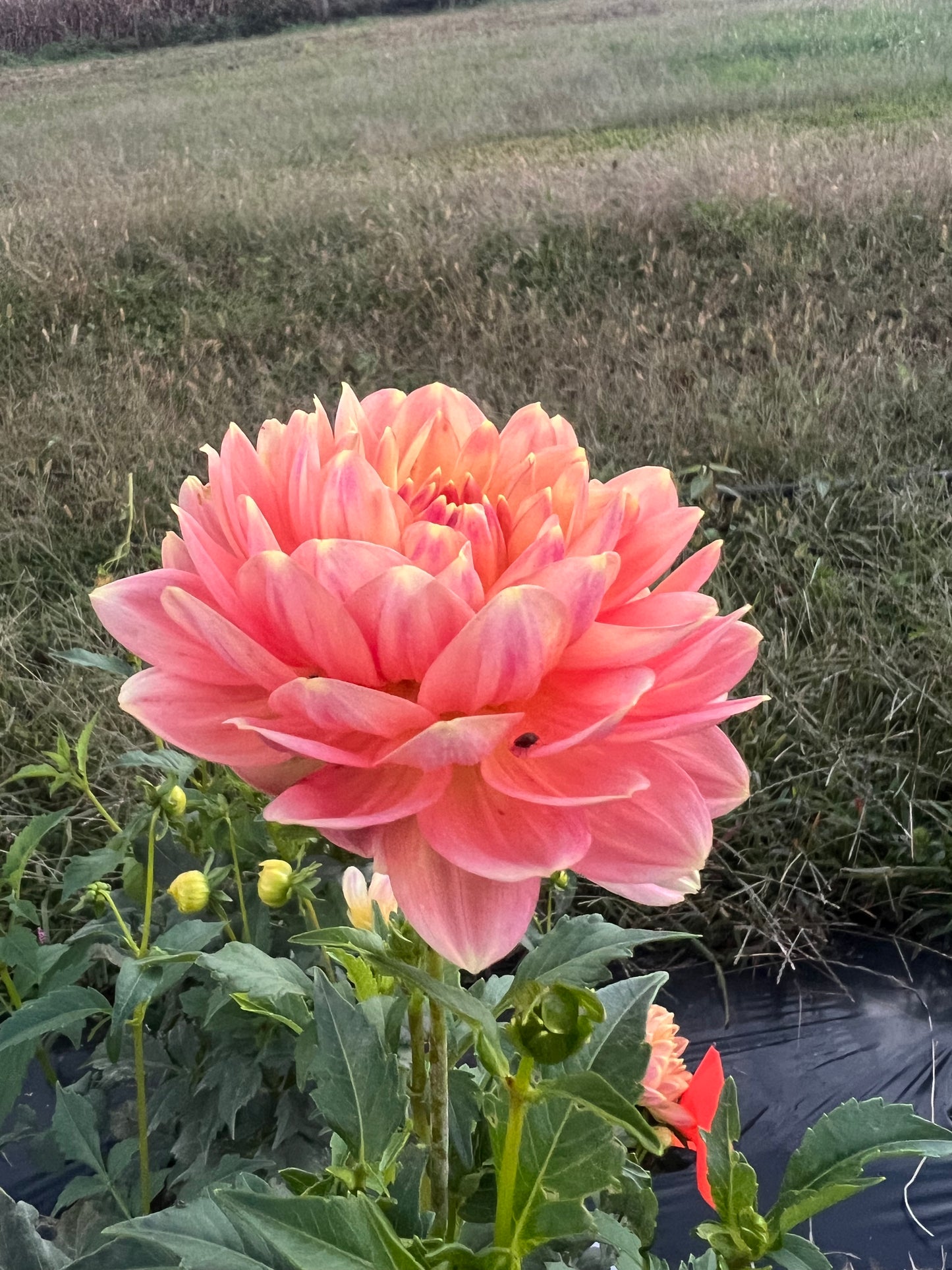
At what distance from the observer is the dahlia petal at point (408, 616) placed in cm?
27

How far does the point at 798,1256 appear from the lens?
0.39 metres

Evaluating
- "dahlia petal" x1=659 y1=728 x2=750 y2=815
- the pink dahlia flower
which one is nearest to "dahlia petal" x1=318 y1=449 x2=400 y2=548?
the pink dahlia flower

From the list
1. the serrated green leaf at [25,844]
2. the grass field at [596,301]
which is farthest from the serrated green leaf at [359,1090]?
the grass field at [596,301]

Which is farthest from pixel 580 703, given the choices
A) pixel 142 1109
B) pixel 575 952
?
pixel 142 1109

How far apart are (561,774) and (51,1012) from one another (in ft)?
1.41

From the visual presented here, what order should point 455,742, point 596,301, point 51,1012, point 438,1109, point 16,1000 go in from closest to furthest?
point 455,742, point 438,1109, point 51,1012, point 16,1000, point 596,301

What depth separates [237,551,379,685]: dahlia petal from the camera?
0.27 metres

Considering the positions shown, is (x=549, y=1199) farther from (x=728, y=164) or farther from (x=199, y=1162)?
(x=728, y=164)

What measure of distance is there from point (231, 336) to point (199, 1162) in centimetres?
242

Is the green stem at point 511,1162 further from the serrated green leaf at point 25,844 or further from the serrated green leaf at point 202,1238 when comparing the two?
the serrated green leaf at point 25,844

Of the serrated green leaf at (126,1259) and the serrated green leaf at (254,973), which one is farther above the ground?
the serrated green leaf at (254,973)

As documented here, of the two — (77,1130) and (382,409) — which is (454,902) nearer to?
(382,409)

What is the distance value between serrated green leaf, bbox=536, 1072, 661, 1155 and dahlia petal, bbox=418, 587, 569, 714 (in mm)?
114

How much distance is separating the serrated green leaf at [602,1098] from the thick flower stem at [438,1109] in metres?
0.05
